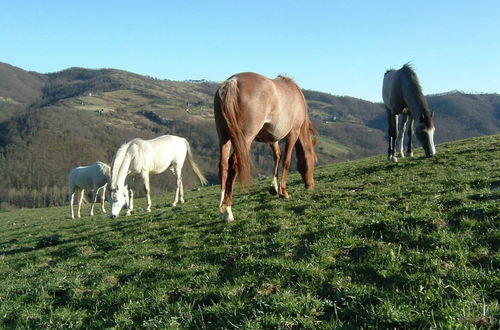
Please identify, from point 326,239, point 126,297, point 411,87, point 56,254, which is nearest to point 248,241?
point 326,239

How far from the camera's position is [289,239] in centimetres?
664

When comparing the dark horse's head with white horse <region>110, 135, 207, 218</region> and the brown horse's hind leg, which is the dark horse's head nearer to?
the brown horse's hind leg

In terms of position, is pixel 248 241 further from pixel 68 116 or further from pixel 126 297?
pixel 68 116

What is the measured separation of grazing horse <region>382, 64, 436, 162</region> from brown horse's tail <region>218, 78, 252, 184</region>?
29.3ft

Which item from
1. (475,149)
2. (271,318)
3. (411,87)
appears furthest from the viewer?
(475,149)

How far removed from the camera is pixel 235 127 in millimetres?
Answer: 7770

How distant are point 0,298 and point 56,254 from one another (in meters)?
2.73

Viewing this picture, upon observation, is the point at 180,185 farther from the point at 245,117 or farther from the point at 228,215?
the point at 245,117

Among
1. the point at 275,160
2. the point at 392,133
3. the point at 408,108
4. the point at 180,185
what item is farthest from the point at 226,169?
the point at 392,133

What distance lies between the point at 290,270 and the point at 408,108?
38.3 feet

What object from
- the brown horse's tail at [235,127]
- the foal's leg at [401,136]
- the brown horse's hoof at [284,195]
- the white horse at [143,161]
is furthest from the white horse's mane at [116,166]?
the foal's leg at [401,136]

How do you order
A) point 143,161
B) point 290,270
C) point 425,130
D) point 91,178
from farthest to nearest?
point 91,178
point 143,161
point 425,130
point 290,270

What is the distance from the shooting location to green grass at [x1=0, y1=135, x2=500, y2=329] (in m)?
4.03

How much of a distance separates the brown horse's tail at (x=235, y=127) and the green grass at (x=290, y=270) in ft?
4.05
